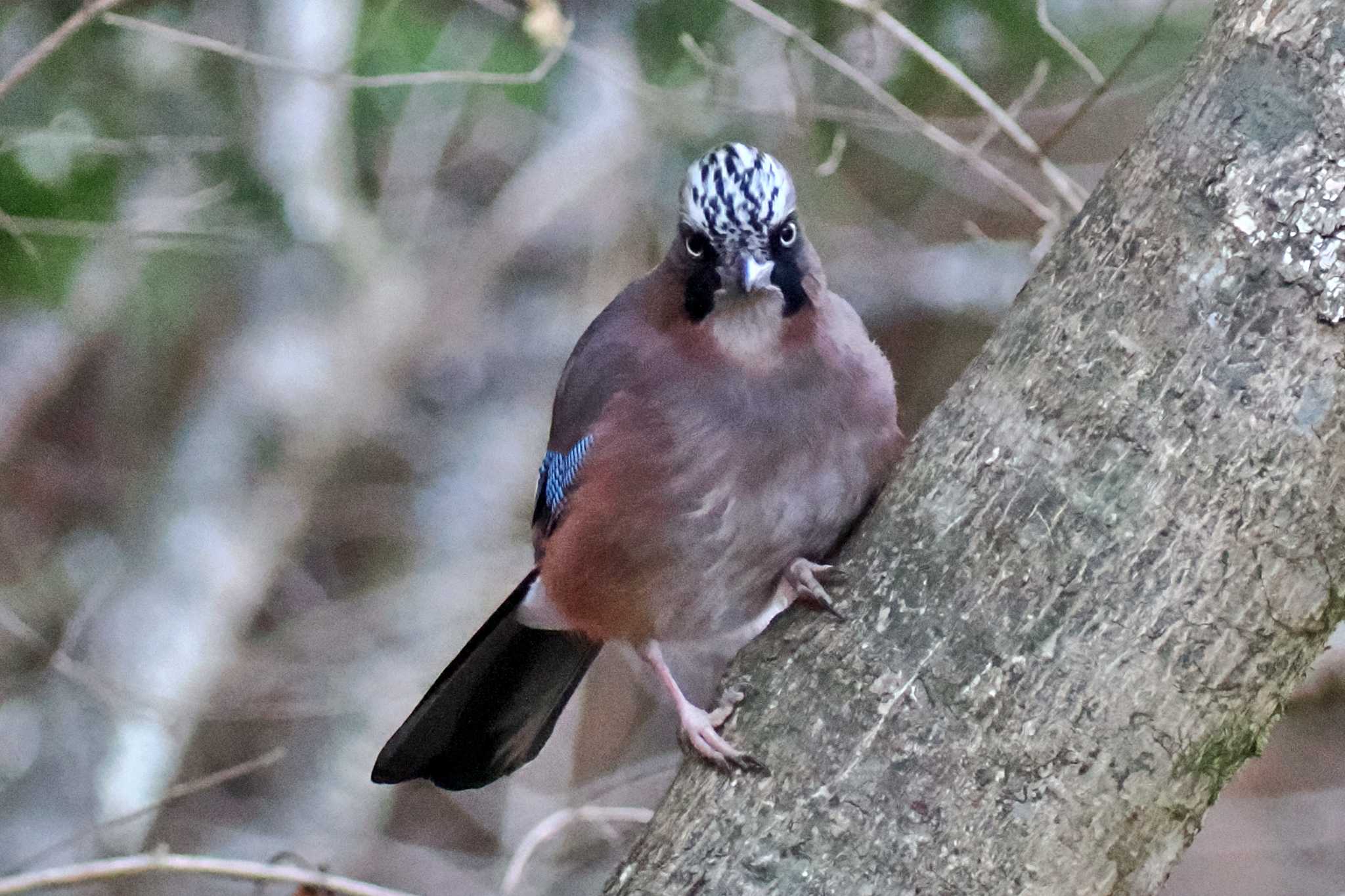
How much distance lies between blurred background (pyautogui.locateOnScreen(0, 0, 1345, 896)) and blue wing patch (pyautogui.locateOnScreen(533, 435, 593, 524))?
3.36 feet

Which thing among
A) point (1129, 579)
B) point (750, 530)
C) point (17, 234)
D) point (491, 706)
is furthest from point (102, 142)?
point (1129, 579)

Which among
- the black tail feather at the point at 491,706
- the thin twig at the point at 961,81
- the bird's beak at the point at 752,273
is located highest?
the thin twig at the point at 961,81

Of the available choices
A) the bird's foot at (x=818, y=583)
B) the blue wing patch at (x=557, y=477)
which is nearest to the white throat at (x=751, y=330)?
the blue wing patch at (x=557, y=477)

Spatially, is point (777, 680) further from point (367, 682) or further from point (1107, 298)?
point (367, 682)

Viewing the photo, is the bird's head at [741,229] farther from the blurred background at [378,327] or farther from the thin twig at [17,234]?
the thin twig at [17,234]

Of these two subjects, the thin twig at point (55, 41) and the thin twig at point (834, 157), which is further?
the thin twig at point (834, 157)

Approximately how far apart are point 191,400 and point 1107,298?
4176mm

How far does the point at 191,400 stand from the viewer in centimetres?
551

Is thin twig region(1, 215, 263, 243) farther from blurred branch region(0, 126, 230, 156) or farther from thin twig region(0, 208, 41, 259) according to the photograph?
blurred branch region(0, 126, 230, 156)

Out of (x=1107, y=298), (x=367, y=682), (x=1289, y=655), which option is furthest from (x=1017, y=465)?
(x=367, y=682)

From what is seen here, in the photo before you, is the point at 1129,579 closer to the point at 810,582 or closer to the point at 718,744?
the point at 810,582

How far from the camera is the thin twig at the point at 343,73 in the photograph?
12.1 feet

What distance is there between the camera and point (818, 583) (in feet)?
7.43

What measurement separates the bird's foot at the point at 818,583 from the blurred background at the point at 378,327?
1.82m
